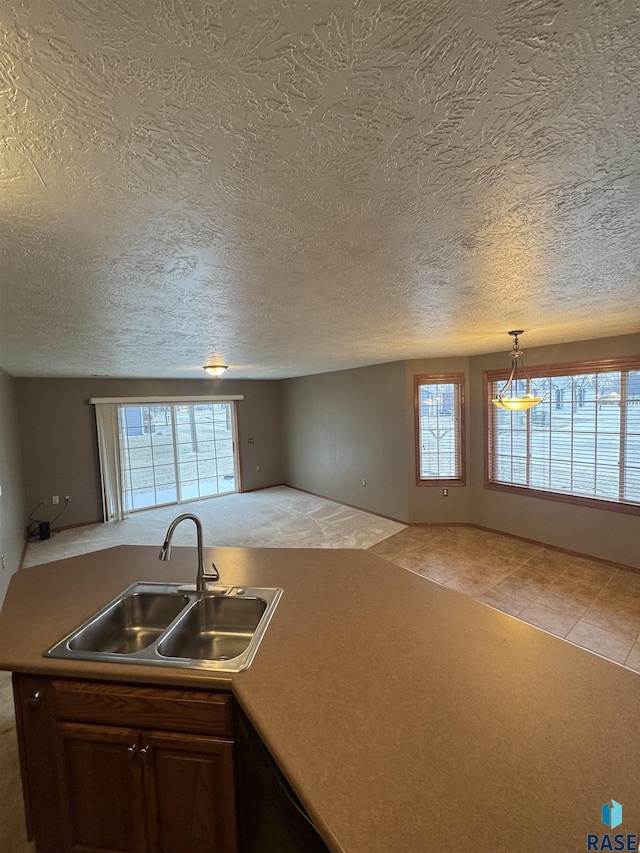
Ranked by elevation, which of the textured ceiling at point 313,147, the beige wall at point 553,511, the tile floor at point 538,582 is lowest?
the tile floor at point 538,582

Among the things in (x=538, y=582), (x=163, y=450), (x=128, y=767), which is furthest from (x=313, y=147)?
(x=163, y=450)

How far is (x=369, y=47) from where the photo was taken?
562mm

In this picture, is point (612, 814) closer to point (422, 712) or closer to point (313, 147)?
point (422, 712)

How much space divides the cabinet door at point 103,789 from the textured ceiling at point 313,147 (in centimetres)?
166

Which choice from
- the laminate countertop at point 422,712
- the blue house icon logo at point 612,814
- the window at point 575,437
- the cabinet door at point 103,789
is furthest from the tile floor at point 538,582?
the cabinet door at point 103,789

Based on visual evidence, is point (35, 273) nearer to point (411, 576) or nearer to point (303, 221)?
point (303, 221)

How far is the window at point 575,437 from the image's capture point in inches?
145

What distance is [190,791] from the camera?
1.25 metres

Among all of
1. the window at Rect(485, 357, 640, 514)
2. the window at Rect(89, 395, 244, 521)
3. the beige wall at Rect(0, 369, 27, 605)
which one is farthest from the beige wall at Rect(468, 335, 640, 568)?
the beige wall at Rect(0, 369, 27, 605)

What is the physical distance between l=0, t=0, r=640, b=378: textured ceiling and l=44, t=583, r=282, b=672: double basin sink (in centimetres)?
142

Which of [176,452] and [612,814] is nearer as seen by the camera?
[612,814]

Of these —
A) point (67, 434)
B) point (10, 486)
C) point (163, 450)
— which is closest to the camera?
point (10, 486)

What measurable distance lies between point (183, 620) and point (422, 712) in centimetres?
103
